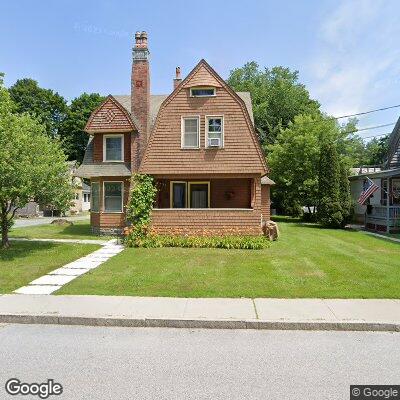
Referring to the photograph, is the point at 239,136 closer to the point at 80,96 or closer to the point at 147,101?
the point at 147,101

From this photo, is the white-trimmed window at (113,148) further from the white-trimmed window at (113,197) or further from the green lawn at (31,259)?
the green lawn at (31,259)

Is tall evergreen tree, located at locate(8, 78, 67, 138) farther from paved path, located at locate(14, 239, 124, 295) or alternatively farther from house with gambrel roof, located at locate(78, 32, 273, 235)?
paved path, located at locate(14, 239, 124, 295)

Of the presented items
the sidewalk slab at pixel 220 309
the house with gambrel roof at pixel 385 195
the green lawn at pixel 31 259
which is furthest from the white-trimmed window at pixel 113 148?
the house with gambrel roof at pixel 385 195

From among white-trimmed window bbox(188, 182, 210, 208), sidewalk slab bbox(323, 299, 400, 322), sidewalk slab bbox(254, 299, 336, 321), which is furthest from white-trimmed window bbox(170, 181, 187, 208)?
sidewalk slab bbox(323, 299, 400, 322)

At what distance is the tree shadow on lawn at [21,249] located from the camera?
12.7 m

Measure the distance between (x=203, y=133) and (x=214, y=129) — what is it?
1.86 ft

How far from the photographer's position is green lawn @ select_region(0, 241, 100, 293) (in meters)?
9.45

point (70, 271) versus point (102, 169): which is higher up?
point (102, 169)

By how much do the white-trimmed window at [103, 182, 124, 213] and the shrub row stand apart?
376 cm

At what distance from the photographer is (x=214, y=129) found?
1780cm

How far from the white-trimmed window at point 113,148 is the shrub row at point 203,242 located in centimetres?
531

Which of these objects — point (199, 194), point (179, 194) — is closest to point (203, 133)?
point (199, 194)

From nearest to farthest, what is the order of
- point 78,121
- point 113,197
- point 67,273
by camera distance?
1. point 67,273
2. point 113,197
3. point 78,121

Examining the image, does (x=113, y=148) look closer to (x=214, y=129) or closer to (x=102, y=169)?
(x=102, y=169)
